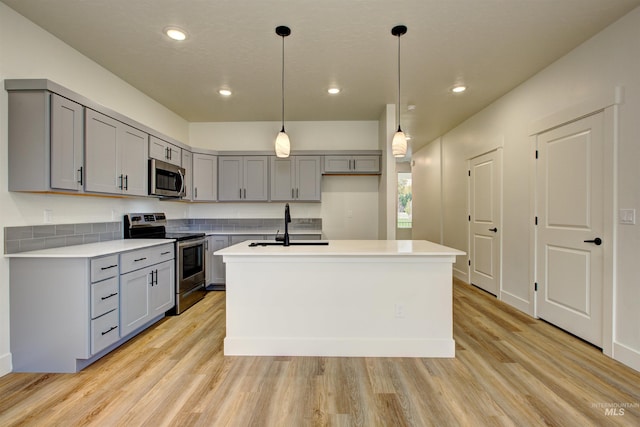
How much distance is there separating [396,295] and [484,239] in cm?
259

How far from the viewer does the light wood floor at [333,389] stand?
1687 mm

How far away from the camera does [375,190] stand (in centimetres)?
483

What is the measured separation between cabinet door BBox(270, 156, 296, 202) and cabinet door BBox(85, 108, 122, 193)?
215cm

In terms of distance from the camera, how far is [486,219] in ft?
13.7

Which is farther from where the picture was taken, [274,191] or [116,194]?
[274,191]

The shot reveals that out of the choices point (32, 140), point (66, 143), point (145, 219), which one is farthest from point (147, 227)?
point (32, 140)

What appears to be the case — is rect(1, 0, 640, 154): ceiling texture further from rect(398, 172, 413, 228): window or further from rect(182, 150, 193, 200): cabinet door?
rect(398, 172, 413, 228): window

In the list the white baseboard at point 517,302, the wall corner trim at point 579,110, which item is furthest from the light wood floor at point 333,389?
the wall corner trim at point 579,110

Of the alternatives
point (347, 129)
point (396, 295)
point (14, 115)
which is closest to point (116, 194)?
point (14, 115)

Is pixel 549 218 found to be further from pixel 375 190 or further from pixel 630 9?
pixel 375 190

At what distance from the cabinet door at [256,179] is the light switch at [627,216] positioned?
Answer: 4010 millimetres

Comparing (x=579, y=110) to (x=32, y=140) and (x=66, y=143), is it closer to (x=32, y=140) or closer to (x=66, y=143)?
(x=66, y=143)

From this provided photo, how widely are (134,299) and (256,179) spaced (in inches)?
96.9

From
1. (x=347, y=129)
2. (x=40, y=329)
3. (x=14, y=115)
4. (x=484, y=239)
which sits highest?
(x=347, y=129)
